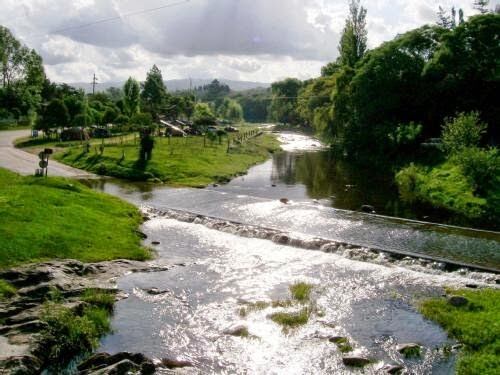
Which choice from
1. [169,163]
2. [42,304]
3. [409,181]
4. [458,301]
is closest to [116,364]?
[42,304]

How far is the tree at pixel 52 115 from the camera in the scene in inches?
3418

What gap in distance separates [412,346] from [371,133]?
6060 cm

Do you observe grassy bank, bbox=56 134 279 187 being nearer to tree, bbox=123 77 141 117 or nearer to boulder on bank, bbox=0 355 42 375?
tree, bbox=123 77 141 117

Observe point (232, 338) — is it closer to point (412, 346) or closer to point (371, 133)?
point (412, 346)

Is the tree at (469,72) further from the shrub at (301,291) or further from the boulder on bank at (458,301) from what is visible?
the shrub at (301,291)

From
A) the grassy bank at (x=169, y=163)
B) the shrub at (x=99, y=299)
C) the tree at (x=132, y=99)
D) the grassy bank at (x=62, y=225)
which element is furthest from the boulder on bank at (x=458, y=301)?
the tree at (x=132, y=99)

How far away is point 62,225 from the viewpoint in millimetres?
31844

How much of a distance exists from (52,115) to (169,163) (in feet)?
110

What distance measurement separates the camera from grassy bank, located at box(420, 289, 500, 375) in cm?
1792

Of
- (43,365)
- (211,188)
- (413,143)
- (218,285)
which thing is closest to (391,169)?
(413,143)

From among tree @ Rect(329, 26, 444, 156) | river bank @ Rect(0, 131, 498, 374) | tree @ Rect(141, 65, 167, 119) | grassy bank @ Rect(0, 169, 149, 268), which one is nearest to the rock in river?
river bank @ Rect(0, 131, 498, 374)

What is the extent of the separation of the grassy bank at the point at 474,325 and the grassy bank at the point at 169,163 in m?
38.2

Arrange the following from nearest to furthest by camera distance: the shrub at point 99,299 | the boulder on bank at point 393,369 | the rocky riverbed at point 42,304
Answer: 1. the rocky riverbed at point 42,304
2. the boulder on bank at point 393,369
3. the shrub at point 99,299

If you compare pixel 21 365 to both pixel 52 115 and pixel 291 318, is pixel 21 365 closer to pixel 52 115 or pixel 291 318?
pixel 291 318
